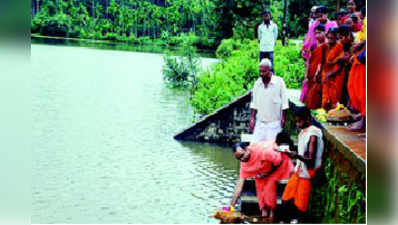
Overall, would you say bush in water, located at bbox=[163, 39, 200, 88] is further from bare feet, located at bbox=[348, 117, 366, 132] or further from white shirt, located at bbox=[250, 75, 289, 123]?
bare feet, located at bbox=[348, 117, 366, 132]

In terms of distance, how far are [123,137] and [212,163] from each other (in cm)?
326

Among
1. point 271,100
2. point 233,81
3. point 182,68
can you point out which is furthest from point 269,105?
point 182,68

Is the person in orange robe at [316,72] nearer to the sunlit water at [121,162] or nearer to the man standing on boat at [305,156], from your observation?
the sunlit water at [121,162]

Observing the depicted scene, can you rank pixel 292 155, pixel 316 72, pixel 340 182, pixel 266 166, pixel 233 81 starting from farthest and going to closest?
pixel 233 81 < pixel 316 72 < pixel 266 166 < pixel 292 155 < pixel 340 182

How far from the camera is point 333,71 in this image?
7.84 metres

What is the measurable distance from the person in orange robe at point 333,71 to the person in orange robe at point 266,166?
4.77ft

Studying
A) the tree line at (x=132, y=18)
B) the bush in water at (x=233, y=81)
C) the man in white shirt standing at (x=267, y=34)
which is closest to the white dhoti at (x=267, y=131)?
the man in white shirt standing at (x=267, y=34)

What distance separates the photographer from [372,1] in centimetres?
391

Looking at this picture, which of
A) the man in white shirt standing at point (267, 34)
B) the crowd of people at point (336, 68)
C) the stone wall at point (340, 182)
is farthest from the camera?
the man in white shirt standing at point (267, 34)

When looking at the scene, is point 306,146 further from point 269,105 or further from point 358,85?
point 269,105

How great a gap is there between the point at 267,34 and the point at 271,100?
544 cm

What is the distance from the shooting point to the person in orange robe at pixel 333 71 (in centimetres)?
774

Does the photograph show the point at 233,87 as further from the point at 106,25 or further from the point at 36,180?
the point at 106,25

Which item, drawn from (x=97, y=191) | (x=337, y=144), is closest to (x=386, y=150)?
(x=337, y=144)
